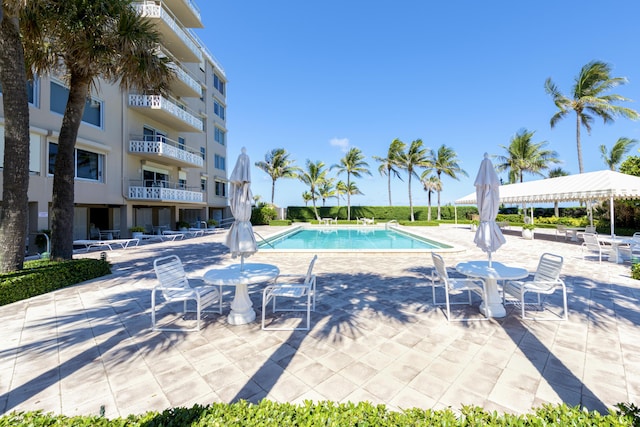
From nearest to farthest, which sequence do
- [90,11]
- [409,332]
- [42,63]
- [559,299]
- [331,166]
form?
1. [409,332]
2. [559,299]
3. [90,11]
4. [42,63]
5. [331,166]

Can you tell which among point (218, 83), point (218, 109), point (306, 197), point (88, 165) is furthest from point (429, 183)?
→ point (88, 165)

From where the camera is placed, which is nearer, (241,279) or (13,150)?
(241,279)

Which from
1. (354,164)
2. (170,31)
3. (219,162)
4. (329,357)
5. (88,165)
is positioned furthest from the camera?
(354,164)

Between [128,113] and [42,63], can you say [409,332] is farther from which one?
[128,113]

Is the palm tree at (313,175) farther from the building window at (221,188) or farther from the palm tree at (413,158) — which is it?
the palm tree at (413,158)

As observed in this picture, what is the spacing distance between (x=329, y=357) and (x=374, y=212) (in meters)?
32.9

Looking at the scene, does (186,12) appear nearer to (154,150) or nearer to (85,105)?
(154,150)

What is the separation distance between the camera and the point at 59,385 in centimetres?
282

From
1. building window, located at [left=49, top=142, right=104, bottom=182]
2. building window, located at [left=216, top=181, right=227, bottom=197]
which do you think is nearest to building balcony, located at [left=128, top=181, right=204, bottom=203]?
building window, located at [left=49, top=142, right=104, bottom=182]

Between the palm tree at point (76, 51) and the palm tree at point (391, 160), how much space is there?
28.2 metres

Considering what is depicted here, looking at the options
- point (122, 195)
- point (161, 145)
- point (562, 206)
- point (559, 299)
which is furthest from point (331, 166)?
point (559, 299)

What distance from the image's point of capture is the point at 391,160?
33.2 meters

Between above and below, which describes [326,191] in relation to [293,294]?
above

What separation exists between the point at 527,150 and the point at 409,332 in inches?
1420
